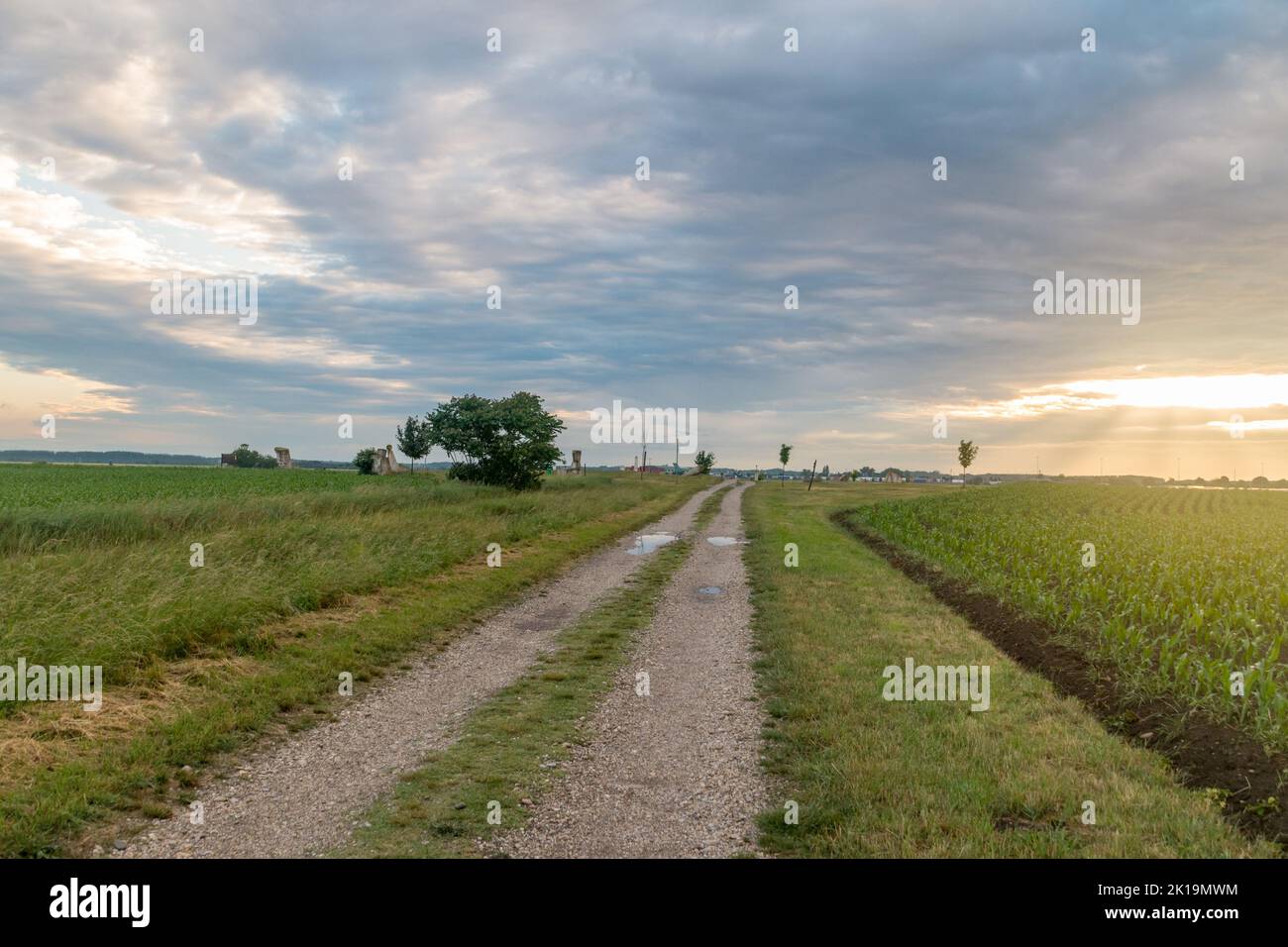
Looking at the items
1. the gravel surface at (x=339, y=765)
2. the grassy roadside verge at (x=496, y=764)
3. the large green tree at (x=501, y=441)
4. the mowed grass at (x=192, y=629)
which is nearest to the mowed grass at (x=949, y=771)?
the grassy roadside verge at (x=496, y=764)

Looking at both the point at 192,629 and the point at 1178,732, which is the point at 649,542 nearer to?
the point at 192,629

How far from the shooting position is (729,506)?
50.2 metres

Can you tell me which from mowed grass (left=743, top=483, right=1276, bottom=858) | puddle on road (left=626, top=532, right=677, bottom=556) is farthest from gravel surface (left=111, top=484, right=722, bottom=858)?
puddle on road (left=626, top=532, right=677, bottom=556)

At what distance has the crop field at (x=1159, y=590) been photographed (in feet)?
30.6

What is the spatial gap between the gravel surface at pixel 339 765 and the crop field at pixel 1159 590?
8.95 metres

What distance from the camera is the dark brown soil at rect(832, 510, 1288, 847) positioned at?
675 cm

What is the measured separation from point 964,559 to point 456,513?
1741 centimetres

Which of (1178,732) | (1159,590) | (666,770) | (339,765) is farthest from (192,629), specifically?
(1159,590)

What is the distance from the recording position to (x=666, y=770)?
723 centimetres

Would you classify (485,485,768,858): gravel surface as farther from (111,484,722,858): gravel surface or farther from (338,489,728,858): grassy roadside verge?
(111,484,722,858): gravel surface

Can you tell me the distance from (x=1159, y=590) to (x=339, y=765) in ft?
48.8

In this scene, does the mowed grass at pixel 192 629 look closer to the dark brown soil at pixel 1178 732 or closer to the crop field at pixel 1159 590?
the dark brown soil at pixel 1178 732

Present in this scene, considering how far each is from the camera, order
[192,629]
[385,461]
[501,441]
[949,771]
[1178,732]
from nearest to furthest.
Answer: [949,771] → [1178,732] → [192,629] → [501,441] → [385,461]
